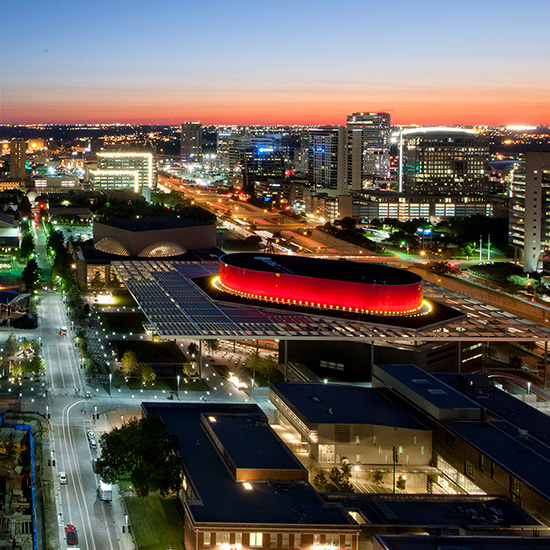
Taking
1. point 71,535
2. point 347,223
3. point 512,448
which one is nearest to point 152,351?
point 71,535

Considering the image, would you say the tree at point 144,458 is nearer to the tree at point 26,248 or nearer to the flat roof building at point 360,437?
the flat roof building at point 360,437

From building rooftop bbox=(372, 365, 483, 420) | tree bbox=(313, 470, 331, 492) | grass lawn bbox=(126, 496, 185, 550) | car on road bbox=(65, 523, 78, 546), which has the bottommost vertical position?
grass lawn bbox=(126, 496, 185, 550)

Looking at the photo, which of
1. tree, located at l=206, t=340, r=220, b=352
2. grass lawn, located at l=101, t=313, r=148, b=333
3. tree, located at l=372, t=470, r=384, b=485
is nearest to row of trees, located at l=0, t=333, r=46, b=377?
grass lawn, located at l=101, t=313, r=148, b=333

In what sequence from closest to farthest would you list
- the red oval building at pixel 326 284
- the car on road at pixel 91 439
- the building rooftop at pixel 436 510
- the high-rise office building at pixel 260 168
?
the building rooftop at pixel 436 510, the car on road at pixel 91 439, the red oval building at pixel 326 284, the high-rise office building at pixel 260 168

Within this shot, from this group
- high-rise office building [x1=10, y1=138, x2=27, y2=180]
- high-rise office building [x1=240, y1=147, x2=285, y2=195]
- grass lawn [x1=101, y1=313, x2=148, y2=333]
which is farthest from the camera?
high-rise office building [x1=10, y1=138, x2=27, y2=180]

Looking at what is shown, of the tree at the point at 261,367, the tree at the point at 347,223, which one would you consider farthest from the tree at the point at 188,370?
the tree at the point at 347,223

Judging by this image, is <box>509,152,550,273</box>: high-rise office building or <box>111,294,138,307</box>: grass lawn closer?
<box>111,294,138,307</box>: grass lawn

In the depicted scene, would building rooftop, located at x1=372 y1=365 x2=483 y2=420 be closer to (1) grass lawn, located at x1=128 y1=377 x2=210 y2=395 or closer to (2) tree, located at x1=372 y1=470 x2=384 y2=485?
(2) tree, located at x1=372 y1=470 x2=384 y2=485
